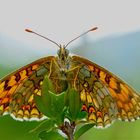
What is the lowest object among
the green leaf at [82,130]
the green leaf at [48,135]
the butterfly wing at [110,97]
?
the butterfly wing at [110,97]

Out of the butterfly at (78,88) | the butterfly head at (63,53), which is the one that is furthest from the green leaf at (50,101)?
the butterfly head at (63,53)

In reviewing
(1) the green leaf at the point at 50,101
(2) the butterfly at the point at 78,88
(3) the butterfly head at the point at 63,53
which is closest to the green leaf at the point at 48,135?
(1) the green leaf at the point at 50,101

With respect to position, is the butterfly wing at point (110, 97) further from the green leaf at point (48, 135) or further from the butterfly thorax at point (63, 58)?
the green leaf at point (48, 135)

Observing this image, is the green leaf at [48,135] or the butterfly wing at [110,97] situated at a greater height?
the green leaf at [48,135]

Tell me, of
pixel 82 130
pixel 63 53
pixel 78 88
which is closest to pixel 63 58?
pixel 63 53

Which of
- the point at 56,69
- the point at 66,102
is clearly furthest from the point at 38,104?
the point at 56,69

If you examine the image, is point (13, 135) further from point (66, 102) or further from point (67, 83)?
point (66, 102)

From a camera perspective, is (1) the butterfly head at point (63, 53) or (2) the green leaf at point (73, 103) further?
(1) the butterfly head at point (63, 53)

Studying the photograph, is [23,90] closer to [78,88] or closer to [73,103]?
[78,88]
